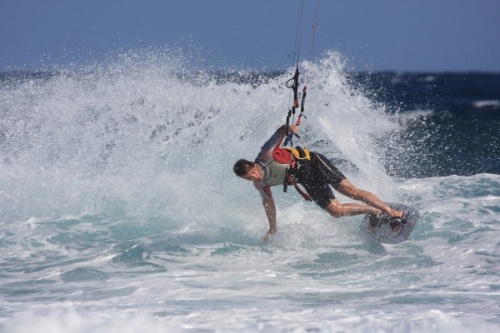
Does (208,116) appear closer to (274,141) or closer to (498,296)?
(274,141)

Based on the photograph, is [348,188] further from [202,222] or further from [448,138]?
[448,138]

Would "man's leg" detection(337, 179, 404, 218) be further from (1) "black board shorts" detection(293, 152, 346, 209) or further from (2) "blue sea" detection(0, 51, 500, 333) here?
(2) "blue sea" detection(0, 51, 500, 333)

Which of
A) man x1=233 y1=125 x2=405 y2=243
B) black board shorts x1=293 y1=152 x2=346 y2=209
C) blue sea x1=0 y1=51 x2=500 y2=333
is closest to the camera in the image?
blue sea x1=0 y1=51 x2=500 y2=333

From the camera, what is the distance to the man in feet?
20.6

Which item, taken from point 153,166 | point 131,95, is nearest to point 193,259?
point 153,166

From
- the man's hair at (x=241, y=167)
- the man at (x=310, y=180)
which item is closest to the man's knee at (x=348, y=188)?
the man at (x=310, y=180)

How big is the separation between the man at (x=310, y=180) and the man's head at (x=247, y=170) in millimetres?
57

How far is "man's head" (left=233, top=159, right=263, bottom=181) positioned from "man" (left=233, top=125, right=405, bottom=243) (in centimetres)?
6

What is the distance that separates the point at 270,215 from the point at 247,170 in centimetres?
80

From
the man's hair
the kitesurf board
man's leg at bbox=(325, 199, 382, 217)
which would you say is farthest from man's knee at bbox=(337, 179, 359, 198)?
the man's hair

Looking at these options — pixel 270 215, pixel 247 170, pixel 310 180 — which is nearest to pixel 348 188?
pixel 310 180

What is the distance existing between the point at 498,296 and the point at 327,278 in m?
1.58

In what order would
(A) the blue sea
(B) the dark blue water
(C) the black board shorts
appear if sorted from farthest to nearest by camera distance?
(B) the dark blue water
(C) the black board shorts
(A) the blue sea

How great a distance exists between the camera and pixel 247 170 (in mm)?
5973
